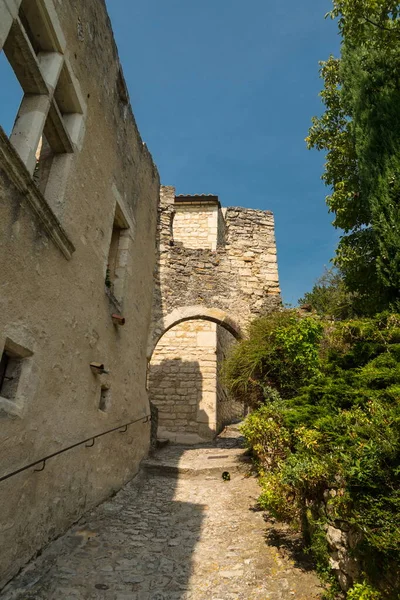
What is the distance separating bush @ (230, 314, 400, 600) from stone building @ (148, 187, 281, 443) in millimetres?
2641

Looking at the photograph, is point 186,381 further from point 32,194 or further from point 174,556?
point 32,194

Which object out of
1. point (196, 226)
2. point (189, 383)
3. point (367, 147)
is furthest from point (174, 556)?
point (196, 226)

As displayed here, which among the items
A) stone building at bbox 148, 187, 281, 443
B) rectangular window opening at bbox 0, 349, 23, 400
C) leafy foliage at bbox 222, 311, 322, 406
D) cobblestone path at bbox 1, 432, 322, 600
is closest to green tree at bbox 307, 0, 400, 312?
leafy foliage at bbox 222, 311, 322, 406

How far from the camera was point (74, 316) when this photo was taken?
393 centimetres

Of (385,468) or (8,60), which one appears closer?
(385,468)

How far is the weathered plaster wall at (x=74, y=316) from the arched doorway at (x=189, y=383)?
12.2 feet

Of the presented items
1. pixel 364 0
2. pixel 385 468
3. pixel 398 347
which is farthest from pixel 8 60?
pixel 364 0

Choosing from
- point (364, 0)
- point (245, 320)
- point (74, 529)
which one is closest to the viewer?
point (74, 529)

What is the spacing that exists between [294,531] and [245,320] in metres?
4.88

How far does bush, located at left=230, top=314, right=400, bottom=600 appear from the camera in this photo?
2076mm

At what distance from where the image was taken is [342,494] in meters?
2.55

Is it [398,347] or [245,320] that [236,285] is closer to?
[245,320]

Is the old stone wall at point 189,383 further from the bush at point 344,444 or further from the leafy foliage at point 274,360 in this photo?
the bush at point 344,444

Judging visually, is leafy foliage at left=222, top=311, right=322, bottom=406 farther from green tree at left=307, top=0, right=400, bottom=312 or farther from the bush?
green tree at left=307, top=0, right=400, bottom=312
